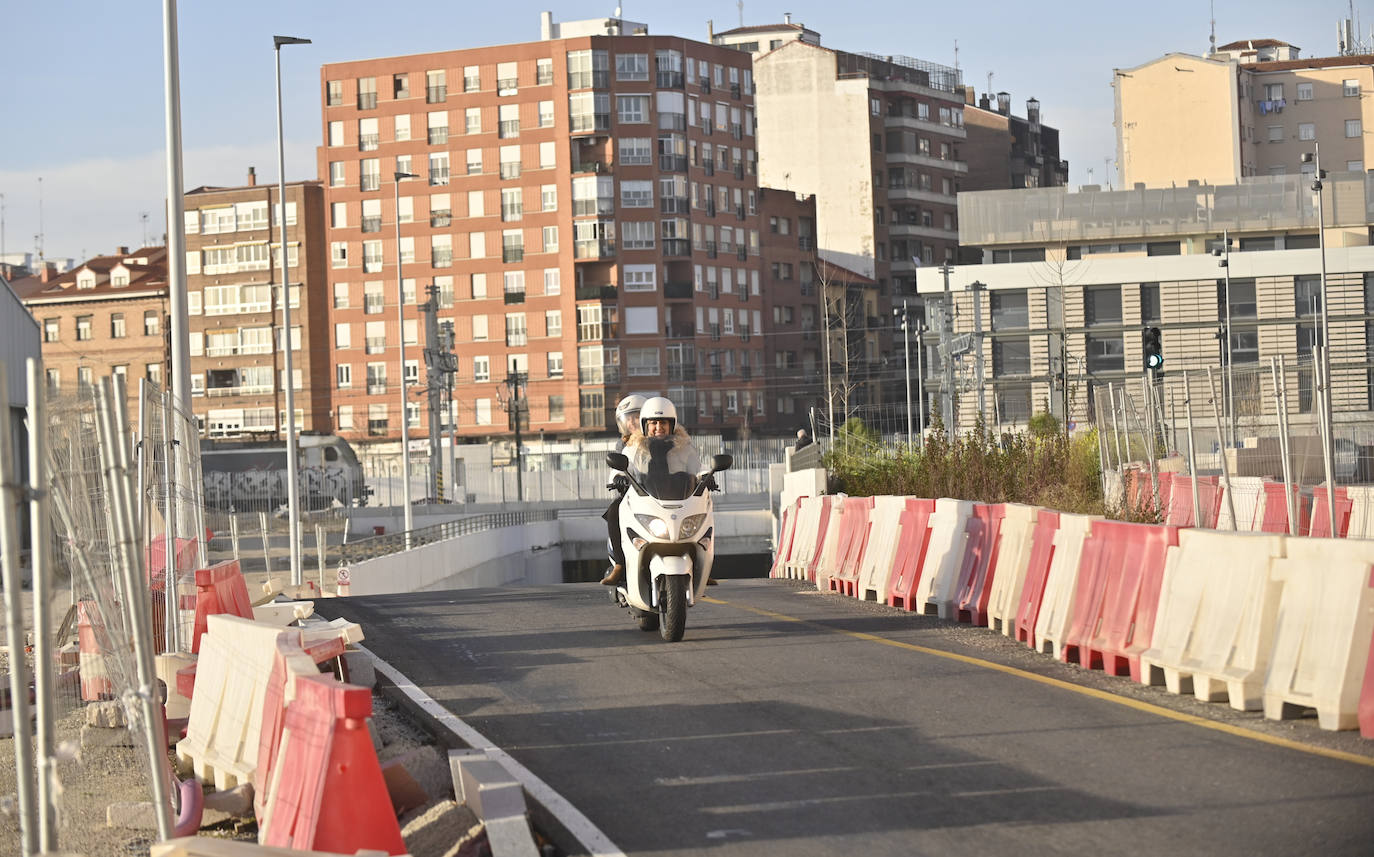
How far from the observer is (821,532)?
2105 cm

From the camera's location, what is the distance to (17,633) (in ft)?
20.6

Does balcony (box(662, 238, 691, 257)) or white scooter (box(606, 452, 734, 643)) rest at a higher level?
balcony (box(662, 238, 691, 257))

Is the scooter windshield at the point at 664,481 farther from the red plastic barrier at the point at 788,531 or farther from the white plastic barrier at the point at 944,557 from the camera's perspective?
the red plastic barrier at the point at 788,531

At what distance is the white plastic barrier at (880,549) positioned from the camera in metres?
17.0

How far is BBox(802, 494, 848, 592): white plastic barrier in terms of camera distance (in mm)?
19562

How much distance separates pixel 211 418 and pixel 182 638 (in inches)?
3722

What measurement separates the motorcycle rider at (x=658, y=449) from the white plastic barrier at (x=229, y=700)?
4.19m

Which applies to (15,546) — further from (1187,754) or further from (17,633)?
(1187,754)

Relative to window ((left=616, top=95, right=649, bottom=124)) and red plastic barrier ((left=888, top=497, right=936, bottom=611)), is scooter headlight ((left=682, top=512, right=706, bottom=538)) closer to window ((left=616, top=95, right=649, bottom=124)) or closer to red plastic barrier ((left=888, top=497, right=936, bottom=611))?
red plastic barrier ((left=888, top=497, right=936, bottom=611))

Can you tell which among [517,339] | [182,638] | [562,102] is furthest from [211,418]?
[182,638]

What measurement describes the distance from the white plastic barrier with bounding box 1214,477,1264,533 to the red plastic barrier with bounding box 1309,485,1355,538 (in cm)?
107

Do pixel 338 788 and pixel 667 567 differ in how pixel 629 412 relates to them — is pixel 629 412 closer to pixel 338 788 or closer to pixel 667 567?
pixel 667 567

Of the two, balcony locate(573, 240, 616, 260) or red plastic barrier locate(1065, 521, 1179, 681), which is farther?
balcony locate(573, 240, 616, 260)

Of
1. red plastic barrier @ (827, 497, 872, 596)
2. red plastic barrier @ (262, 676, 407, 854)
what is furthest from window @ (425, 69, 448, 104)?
red plastic barrier @ (262, 676, 407, 854)
